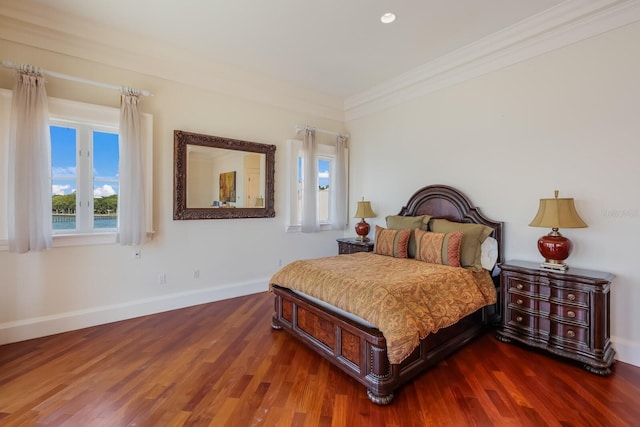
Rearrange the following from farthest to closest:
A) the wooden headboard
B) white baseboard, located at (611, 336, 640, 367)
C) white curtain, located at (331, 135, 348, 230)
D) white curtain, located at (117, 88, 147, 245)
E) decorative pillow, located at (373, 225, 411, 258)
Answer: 1. white curtain, located at (331, 135, 348, 230)
2. decorative pillow, located at (373, 225, 411, 258)
3. the wooden headboard
4. white curtain, located at (117, 88, 147, 245)
5. white baseboard, located at (611, 336, 640, 367)

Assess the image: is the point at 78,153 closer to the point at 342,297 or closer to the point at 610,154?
the point at 342,297

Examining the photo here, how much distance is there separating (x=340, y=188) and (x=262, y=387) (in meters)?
3.49

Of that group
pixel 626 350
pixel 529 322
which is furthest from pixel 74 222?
pixel 626 350

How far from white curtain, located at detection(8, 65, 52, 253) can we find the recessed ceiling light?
3317 millimetres

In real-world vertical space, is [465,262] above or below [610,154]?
below

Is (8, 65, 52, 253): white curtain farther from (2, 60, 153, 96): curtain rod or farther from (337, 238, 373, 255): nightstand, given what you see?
(337, 238, 373, 255): nightstand

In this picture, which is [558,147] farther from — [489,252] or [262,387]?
[262,387]

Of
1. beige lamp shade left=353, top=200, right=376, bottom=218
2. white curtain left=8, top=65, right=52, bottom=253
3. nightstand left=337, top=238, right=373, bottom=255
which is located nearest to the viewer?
white curtain left=8, top=65, right=52, bottom=253

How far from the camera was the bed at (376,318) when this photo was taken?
1.95m

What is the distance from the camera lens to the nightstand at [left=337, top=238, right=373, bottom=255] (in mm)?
4238

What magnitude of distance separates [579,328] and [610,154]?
5.07 ft

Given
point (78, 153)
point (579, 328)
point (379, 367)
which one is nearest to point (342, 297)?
point (379, 367)

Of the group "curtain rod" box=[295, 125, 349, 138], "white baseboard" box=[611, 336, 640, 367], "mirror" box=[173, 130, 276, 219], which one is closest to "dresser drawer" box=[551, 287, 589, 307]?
"white baseboard" box=[611, 336, 640, 367]

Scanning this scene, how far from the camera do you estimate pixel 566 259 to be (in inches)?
108
